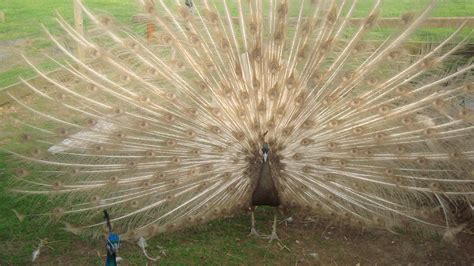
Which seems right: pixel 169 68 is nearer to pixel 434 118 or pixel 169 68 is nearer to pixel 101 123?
pixel 101 123

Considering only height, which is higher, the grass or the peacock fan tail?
the peacock fan tail

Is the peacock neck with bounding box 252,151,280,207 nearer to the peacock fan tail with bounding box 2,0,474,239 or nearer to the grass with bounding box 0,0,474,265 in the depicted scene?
the peacock fan tail with bounding box 2,0,474,239

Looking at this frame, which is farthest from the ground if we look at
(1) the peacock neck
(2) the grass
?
(1) the peacock neck

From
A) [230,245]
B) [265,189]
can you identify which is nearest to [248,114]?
[265,189]

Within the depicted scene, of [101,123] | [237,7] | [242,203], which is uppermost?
[237,7]

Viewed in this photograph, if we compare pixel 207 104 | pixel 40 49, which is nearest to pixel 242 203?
pixel 207 104

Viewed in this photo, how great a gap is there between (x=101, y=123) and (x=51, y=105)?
0.37 m

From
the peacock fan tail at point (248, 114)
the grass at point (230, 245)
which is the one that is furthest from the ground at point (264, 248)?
the peacock fan tail at point (248, 114)

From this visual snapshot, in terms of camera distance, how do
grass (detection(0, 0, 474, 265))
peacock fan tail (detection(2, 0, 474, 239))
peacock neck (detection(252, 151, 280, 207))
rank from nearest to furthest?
peacock fan tail (detection(2, 0, 474, 239)) → peacock neck (detection(252, 151, 280, 207)) → grass (detection(0, 0, 474, 265))

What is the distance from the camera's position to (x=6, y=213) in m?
4.24

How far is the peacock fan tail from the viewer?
137 inches

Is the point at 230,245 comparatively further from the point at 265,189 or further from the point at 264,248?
the point at 265,189

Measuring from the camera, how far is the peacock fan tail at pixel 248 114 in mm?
3484

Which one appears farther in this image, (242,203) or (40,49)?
(242,203)
